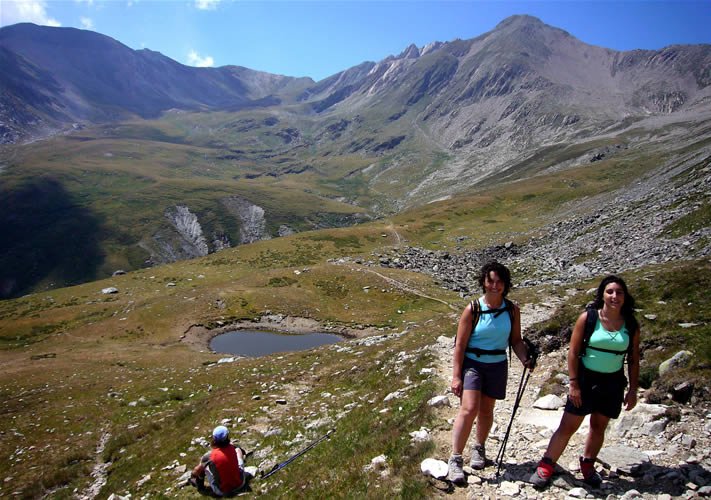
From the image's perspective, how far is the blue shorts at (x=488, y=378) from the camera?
8.69m

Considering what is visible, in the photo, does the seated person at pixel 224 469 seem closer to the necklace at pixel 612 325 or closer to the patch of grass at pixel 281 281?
the necklace at pixel 612 325

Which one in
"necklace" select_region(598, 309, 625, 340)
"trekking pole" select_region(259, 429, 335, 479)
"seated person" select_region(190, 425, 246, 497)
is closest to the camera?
"necklace" select_region(598, 309, 625, 340)

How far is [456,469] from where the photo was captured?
27.7 feet

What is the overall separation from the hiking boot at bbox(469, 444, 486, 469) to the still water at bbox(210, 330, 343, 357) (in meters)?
36.4

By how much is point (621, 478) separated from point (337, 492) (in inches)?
247

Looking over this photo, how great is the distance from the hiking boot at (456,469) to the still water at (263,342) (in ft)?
120

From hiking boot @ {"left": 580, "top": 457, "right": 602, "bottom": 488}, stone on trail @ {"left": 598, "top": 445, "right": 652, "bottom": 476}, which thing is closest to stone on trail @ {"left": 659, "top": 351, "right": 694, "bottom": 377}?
stone on trail @ {"left": 598, "top": 445, "right": 652, "bottom": 476}

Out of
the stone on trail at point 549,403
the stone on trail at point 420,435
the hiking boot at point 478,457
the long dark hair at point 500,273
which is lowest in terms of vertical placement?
the stone on trail at point 420,435

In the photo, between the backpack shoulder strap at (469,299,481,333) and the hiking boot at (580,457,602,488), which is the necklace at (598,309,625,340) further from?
the hiking boot at (580,457,602,488)

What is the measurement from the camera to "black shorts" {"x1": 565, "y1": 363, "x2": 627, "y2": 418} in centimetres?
805

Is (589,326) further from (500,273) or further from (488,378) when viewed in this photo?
(488,378)

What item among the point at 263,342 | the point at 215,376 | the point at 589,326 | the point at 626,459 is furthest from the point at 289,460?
the point at 263,342

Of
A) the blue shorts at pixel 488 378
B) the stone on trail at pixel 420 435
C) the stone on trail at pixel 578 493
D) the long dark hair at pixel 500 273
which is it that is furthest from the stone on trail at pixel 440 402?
the long dark hair at pixel 500 273

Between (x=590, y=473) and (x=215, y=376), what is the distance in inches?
1106
